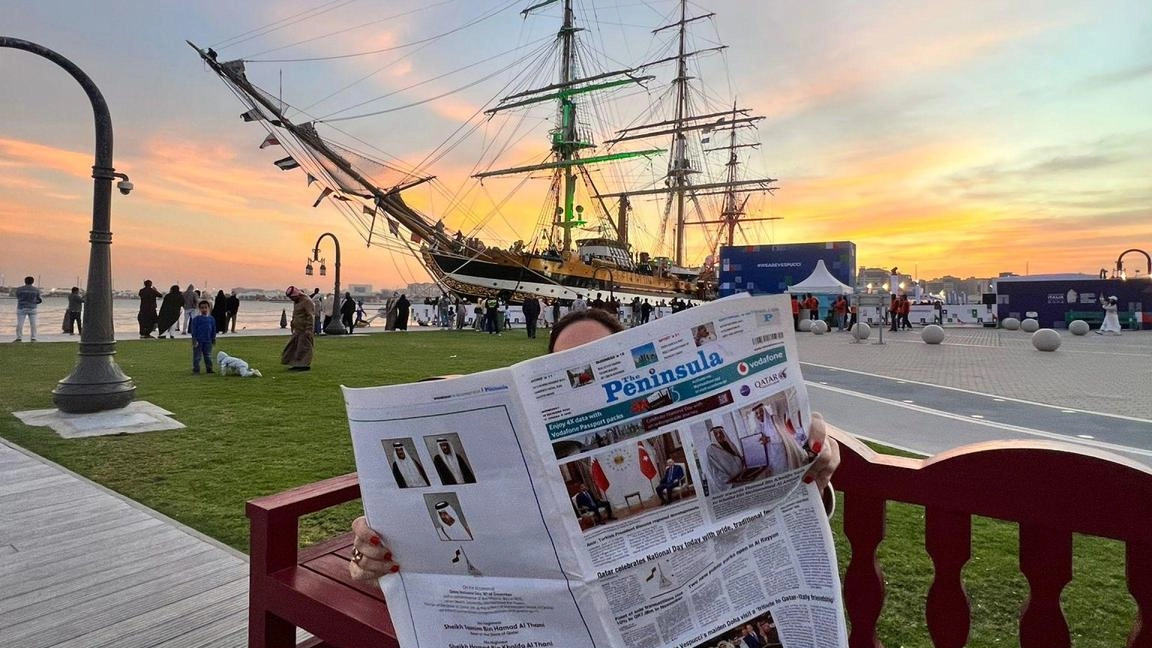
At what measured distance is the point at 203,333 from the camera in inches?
367

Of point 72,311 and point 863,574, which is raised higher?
point 72,311

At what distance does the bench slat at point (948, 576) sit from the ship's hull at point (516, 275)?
93.8 ft

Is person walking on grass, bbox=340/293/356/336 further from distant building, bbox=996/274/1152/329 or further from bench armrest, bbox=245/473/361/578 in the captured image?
distant building, bbox=996/274/1152/329

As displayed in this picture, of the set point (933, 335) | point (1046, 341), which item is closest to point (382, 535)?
point (1046, 341)

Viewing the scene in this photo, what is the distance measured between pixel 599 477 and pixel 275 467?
420cm

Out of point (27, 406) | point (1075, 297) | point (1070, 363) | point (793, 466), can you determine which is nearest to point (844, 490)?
point (793, 466)

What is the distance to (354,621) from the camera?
1282mm

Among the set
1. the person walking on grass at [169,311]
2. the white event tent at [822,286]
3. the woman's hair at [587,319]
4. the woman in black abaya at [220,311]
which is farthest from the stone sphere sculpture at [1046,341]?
the person walking on grass at [169,311]

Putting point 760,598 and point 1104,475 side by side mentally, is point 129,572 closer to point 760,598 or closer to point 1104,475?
point 760,598

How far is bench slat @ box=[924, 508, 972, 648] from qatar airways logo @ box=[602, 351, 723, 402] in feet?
2.13

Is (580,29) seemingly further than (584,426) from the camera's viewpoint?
Yes

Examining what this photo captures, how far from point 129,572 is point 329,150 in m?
19.1

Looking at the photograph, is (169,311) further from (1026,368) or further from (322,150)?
(1026,368)

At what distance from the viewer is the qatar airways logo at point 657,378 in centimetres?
96
